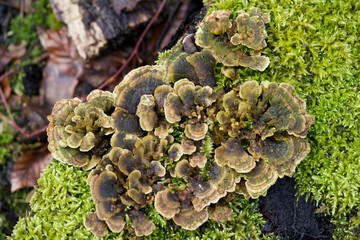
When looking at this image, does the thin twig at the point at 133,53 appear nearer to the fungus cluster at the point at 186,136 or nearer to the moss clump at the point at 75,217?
the fungus cluster at the point at 186,136

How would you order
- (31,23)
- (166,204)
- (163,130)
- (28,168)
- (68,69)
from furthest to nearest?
1. (31,23)
2. (68,69)
3. (28,168)
4. (163,130)
5. (166,204)

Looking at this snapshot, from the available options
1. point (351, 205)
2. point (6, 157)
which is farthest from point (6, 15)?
point (351, 205)

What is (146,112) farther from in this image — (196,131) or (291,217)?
(291,217)

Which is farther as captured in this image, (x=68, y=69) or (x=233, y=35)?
(x=68, y=69)

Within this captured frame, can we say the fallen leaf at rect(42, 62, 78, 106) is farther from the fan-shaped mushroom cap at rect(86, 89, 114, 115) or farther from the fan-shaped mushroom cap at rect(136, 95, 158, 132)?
the fan-shaped mushroom cap at rect(136, 95, 158, 132)

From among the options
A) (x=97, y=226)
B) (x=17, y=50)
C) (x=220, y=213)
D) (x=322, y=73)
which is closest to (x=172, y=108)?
(x=220, y=213)

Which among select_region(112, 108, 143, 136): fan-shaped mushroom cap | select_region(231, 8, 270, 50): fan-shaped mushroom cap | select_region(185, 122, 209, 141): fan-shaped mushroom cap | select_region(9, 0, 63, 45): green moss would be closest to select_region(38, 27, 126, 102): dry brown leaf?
select_region(9, 0, 63, 45): green moss
